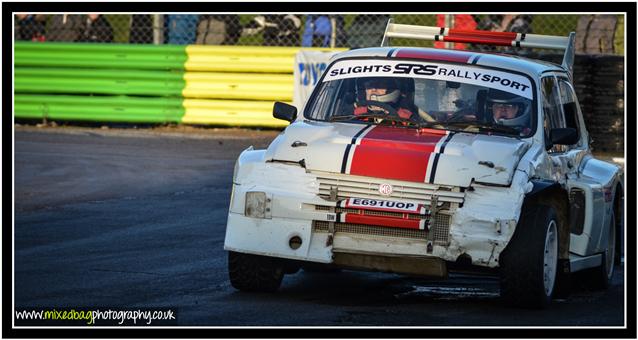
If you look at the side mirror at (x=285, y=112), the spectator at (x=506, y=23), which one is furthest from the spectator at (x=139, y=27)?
the side mirror at (x=285, y=112)

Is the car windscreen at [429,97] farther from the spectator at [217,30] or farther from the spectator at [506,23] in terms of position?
the spectator at [217,30]

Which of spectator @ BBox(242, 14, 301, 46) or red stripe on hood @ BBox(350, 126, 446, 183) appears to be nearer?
red stripe on hood @ BBox(350, 126, 446, 183)

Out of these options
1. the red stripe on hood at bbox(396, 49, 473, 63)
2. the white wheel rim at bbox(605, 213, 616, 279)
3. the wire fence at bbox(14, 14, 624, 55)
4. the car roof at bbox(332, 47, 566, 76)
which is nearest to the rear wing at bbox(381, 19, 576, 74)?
the car roof at bbox(332, 47, 566, 76)

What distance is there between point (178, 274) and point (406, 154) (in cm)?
213

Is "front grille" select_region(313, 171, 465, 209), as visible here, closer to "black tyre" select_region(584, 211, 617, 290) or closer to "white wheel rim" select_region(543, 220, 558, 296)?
"white wheel rim" select_region(543, 220, 558, 296)

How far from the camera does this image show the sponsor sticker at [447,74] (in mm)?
8820

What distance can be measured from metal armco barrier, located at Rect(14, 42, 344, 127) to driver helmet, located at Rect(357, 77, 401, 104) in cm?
1154

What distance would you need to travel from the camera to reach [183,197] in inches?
552

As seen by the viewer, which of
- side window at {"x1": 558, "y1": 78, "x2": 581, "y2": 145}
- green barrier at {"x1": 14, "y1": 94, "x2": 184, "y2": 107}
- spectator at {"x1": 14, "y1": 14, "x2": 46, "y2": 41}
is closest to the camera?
side window at {"x1": 558, "y1": 78, "x2": 581, "y2": 145}

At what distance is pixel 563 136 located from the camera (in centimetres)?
851

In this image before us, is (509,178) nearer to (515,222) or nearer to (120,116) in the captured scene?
(515,222)

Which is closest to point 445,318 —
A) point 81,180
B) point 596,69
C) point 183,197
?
point 183,197

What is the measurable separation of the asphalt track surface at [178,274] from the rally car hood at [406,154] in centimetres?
82

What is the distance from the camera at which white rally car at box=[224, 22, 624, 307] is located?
7.58 metres
